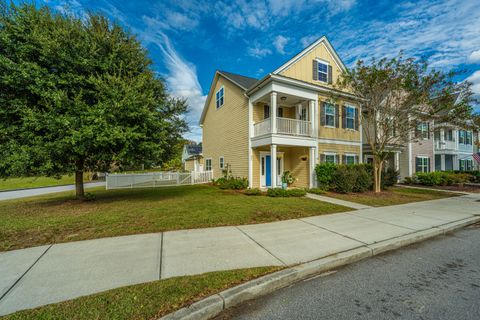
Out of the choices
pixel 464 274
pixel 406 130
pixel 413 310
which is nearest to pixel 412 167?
pixel 406 130

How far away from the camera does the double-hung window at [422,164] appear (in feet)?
62.9

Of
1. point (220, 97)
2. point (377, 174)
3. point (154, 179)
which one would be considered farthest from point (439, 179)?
point (154, 179)

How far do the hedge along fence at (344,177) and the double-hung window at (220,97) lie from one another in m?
9.57

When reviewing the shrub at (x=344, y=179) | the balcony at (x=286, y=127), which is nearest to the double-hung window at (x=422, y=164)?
the shrub at (x=344, y=179)

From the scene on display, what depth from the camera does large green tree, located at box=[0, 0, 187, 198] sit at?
6398 millimetres

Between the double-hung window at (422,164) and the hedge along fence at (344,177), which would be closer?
the hedge along fence at (344,177)

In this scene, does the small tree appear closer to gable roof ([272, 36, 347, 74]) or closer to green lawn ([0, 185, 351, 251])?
gable roof ([272, 36, 347, 74])

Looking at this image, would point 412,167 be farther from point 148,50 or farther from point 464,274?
point 148,50

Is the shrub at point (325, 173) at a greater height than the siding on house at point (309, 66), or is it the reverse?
the siding on house at point (309, 66)

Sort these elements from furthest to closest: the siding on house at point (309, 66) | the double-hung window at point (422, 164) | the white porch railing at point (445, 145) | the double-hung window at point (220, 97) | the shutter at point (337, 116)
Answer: the white porch railing at point (445, 145) < the double-hung window at point (422, 164) < the double-hung window at point (220, 97) < the shutter at point (337, 116) < the siding on house at point (309, 66)

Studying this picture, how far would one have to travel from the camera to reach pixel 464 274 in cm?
337

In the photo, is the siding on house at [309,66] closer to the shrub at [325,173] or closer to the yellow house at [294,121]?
the yellow house at [294,121]

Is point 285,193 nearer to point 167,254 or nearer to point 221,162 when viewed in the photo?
point 167,254

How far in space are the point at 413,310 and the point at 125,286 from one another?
372 cm
